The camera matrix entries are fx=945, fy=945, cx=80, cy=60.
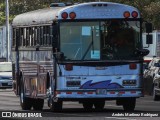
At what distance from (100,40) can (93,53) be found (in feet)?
1.32

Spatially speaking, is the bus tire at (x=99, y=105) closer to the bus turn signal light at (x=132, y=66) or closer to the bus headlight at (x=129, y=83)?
the bus headlight at (x=129, y=83)

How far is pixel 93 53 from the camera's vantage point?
24.0 meters

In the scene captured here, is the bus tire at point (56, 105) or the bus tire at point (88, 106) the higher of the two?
the bus tire at point (56, 105)

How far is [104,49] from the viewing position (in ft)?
79.0

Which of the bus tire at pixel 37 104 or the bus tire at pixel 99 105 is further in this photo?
the bus tire at pixel 37 104

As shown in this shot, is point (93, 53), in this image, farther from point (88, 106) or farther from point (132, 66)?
point (88, 106)

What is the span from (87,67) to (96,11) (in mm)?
1485

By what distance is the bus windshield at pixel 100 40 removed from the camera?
23.9 meters

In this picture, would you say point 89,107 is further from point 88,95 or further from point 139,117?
point 139,117

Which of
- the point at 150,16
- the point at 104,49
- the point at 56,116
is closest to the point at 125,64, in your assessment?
the point at 104,49

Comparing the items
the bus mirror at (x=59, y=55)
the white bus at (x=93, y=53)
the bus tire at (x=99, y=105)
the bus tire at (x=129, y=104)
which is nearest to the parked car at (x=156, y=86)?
the bus tire at (x=99, y=105)

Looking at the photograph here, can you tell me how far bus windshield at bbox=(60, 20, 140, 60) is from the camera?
23.9 m

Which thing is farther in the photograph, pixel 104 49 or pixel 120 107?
pixel 120 107

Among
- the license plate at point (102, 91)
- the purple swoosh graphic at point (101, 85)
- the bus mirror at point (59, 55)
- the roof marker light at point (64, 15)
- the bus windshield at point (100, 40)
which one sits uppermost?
the roof marker light at point (64, 15)
